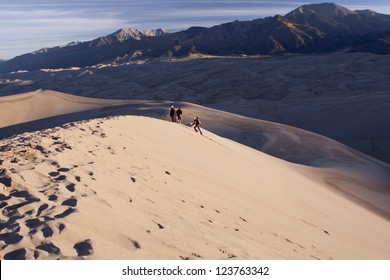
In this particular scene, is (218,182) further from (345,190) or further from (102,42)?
(102,42)

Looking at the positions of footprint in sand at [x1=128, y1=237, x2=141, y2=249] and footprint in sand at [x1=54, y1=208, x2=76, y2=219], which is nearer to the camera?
footprint in sand at [x1=128, y1=237, x2=141, y2=249]

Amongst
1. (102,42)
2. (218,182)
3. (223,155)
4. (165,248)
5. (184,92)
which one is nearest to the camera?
(165,248)

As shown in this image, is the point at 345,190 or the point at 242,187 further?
the point at 345,190

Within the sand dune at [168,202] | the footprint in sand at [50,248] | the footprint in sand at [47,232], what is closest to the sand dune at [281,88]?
the sand dune at [168,202]

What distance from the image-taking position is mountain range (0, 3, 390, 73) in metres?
128

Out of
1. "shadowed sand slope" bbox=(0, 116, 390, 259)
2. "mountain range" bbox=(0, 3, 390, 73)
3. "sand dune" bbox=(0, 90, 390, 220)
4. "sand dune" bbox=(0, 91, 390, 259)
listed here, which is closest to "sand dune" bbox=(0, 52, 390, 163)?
"sand dune" bbox=(0, 90, 390, 220)

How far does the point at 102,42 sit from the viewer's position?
18988 cm

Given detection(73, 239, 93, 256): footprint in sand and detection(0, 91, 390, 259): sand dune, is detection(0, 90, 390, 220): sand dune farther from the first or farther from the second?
detection(73, 239, 93, 256): footprint in sand

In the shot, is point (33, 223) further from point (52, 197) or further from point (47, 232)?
point (52, 197)

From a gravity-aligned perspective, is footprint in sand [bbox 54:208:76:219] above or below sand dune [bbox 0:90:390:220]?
above

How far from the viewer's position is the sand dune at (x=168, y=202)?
443cm

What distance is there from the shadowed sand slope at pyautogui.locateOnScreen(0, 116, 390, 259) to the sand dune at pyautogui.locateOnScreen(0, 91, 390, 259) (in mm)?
19

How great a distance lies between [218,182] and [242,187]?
0.58 meters
